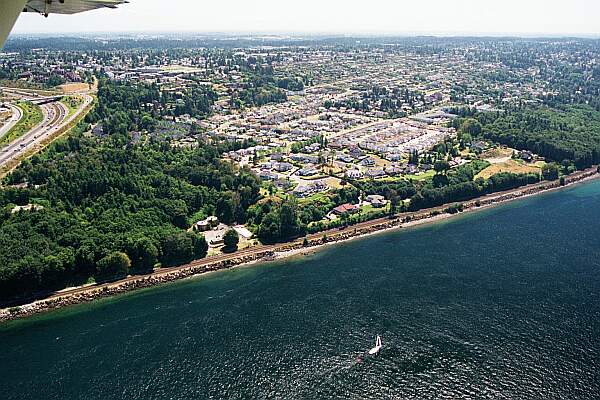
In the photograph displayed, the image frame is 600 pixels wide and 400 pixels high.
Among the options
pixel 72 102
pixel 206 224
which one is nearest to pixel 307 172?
pixel 206 224

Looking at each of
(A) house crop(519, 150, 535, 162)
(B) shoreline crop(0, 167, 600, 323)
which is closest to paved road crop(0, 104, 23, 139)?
(B) shoreline crop(0, 167, 600, 323)

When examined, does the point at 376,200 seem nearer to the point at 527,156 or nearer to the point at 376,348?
the point at 376,348

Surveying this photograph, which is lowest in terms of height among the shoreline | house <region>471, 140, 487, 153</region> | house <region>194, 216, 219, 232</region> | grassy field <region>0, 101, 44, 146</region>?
the shoreline

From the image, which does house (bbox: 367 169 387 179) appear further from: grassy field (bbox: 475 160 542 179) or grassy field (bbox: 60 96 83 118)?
grassy field (bbox: 60 96 83 118)

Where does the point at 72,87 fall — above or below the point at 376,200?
above

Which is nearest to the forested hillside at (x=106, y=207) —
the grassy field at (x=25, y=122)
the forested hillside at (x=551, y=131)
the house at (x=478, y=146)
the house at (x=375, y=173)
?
the grassy field at (x=25, y=122)

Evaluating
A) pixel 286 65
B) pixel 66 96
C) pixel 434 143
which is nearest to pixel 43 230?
pixel 434 143

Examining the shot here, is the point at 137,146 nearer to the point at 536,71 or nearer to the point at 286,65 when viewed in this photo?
the point at 286,65
